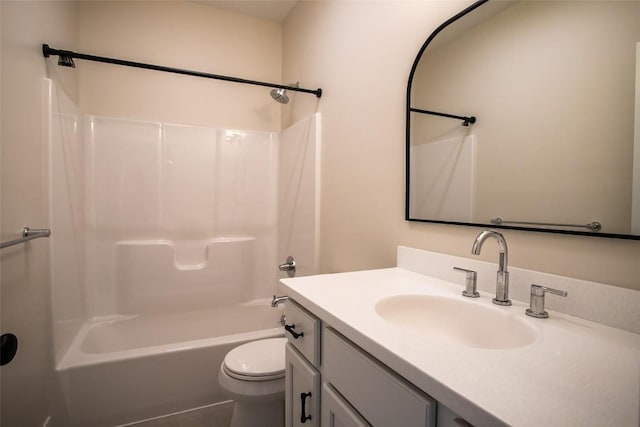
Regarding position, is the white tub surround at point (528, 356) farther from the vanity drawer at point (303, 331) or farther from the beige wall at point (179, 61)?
the beige wall at point (179, 61)

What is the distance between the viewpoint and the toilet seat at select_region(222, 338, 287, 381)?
1408mm

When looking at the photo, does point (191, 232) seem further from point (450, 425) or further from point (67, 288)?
point (450, 425)

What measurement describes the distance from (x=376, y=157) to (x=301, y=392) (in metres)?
1.03

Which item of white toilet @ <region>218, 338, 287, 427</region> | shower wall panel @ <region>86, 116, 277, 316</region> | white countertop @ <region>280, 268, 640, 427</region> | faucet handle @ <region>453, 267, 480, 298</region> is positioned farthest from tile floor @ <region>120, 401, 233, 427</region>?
faucet handle @ <region>453, 267, 480, 298</region>

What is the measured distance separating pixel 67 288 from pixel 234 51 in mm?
2132

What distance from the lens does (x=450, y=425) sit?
0.49m

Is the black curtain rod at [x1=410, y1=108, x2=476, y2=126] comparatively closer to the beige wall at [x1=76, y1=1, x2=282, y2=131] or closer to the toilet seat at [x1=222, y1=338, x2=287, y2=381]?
the toilet seat at [x1=222, y1=338, x2=287, y2=381]

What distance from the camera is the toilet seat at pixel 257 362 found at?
141cm

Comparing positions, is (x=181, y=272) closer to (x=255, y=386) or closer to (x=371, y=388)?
(x=255, y=386)

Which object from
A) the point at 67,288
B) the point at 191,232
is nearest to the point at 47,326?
the point at 67,288

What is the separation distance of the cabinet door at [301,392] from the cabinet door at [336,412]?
0.14 ft

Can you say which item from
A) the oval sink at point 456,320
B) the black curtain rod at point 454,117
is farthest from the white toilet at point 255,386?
the black curtain rod at point 454,117

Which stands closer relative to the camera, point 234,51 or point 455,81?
point 455,81

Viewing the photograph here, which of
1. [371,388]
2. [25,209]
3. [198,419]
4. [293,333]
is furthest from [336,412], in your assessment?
[25,209]
